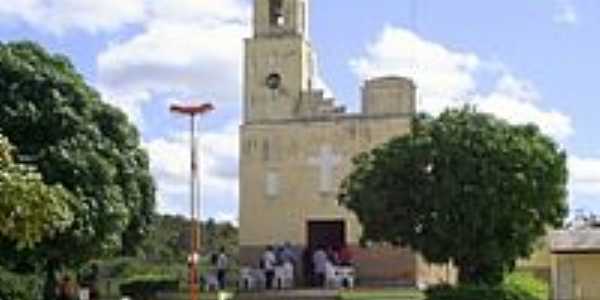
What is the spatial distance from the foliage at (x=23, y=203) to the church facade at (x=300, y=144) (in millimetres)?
26468

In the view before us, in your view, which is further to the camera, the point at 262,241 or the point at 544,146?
the point at 262,241

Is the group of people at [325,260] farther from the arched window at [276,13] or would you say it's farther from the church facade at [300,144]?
the arched window at [276,13]

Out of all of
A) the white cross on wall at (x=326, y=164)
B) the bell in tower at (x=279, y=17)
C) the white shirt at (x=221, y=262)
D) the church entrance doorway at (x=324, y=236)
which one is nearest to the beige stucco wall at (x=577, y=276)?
the church entrance doorway at (x=324, y=236)

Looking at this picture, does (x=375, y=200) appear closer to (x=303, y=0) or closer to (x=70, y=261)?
(x=70, y=261)

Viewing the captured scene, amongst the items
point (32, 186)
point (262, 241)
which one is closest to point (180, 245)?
point (262, 241)

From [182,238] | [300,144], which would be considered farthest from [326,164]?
[182,238]

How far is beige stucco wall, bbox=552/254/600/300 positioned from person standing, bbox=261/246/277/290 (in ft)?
51.3

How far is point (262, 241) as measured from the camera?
51.1 m

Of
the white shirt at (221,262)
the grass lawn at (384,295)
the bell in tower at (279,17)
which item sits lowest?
the grass lawn at (384,295)

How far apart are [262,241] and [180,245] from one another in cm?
2430

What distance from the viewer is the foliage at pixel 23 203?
75.1 ft

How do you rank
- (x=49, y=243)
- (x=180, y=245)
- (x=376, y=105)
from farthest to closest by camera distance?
1. (x=180, y=245)
2. (x=376, y=105)
3. (x=49, y=243)

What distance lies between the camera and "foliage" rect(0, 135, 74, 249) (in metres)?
22.9

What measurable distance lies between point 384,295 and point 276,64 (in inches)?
495
